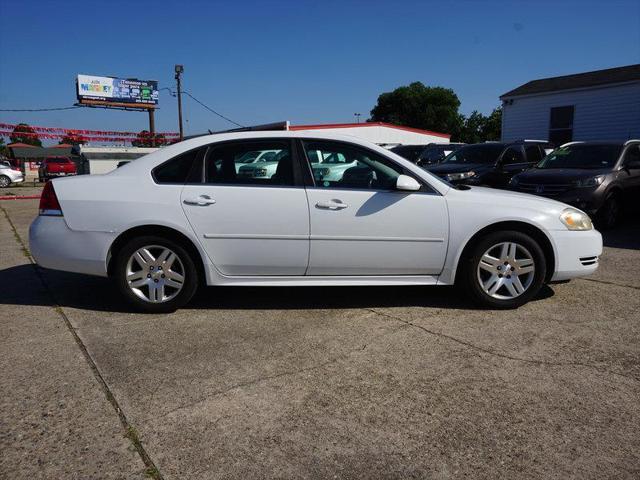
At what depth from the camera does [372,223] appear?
423cm

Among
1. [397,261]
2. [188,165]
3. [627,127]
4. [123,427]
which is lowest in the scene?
[123,427]

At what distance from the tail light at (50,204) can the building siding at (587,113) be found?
19.7 metres

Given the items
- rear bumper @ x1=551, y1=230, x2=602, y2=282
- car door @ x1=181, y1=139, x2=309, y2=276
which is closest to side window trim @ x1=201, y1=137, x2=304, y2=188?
car door @ x1=181, y1=139, x2=309, y2=276

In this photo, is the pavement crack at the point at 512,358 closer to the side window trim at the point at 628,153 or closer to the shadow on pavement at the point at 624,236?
the shadow on pavement at the point at 624,236

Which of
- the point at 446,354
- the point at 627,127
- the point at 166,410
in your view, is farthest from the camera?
the point at 627,127

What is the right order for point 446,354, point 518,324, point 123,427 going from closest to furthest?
point 123,427 → point 446,354 → point 518,324

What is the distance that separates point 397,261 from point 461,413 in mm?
1739

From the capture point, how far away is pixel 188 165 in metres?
4.33

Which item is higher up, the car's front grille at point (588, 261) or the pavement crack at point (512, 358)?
the car's front grille at point (588, 261)

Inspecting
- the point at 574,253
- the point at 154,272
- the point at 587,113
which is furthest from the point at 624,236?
the point at 587,113

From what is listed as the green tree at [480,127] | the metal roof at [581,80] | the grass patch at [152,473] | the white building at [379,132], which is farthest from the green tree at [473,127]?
the grass patch at [152,473]

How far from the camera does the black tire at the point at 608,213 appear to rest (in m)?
8.66

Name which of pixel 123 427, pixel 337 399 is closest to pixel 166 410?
pixel 123 427

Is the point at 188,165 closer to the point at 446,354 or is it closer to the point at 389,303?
the point at 389,303
